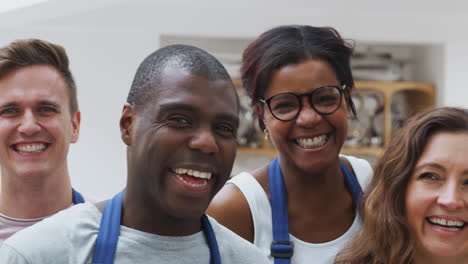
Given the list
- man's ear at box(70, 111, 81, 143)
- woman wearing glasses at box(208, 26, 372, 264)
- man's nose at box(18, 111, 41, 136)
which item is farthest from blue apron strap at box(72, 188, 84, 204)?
woman wearing glasses at box(208, 26, 372, 264)

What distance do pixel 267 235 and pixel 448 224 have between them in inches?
21.3

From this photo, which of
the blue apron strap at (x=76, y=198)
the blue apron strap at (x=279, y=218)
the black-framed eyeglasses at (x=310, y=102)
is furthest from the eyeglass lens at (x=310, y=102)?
the blue apron strap at (x=76, y=198)

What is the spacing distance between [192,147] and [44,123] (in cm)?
85

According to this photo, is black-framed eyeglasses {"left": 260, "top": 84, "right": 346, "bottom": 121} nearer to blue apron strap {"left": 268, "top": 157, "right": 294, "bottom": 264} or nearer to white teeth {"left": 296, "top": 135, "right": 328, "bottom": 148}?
white teeth {"left": 296, "top": 135, "right": 328, "bottom": 148}

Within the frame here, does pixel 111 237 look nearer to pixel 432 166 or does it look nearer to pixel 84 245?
pixel 84 245

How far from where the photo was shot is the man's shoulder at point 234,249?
4.72 ft

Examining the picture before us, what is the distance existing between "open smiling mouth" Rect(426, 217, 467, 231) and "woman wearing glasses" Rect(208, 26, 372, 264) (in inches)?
12.0

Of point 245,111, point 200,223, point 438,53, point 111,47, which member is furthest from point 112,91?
point 200,223

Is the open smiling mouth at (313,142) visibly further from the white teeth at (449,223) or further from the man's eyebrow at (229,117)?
the man's eyebrow at (229,117)

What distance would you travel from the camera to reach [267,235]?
2006mm

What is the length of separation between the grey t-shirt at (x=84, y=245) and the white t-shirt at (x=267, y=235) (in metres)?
0.57

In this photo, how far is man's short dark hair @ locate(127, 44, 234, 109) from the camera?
1.35 metres

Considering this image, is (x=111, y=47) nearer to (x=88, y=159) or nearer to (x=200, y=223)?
(x=88, y=159)

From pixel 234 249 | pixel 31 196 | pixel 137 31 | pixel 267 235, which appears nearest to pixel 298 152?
pixel 267 235
